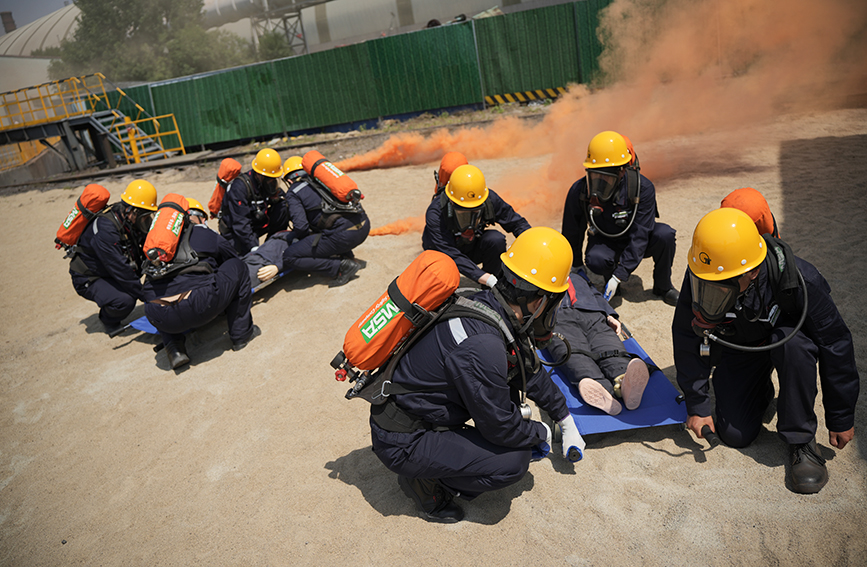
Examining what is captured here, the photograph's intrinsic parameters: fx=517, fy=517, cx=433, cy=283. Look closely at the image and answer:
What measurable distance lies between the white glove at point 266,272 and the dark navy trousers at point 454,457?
3729 millimetres

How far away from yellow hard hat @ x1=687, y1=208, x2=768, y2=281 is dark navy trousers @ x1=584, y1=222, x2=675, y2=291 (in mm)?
2252

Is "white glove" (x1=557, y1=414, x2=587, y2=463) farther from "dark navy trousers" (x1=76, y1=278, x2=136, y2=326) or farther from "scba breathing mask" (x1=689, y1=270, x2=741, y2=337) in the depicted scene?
"dark navy trousers" (x1=76, y1=278, x2=136, y2=326)

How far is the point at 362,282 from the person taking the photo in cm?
636

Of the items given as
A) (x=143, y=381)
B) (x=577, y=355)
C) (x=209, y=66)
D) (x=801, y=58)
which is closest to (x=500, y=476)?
(x=577, y=355)

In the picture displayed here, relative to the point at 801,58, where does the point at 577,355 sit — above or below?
below

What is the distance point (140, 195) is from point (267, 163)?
5.21ft

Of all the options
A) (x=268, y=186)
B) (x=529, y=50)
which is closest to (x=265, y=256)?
(x=268, y=186)

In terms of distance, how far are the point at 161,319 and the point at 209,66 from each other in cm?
3305

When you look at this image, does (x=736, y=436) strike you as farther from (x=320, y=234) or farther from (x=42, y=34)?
(x=42, y=34)

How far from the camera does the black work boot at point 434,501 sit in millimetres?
3035

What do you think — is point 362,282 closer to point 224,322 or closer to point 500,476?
point 224,322

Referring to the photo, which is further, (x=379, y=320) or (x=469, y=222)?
(x=469, y=222)

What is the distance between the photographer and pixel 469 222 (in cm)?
520

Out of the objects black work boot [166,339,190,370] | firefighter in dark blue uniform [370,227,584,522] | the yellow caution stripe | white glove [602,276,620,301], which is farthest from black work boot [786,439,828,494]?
the yellow caution stripe
